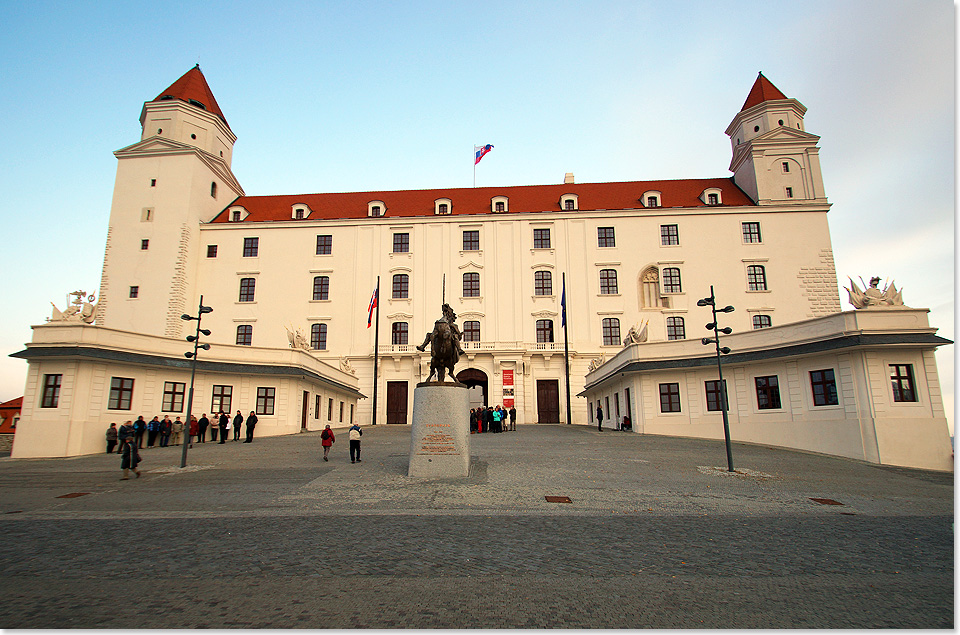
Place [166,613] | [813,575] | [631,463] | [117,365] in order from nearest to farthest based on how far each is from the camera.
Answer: [166,613], [813,575], [631,463], [117,365]

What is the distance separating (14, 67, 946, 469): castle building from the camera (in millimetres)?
48000

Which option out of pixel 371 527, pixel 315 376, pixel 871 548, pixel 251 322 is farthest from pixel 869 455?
pixel 251 322

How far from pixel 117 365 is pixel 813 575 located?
2770 cm

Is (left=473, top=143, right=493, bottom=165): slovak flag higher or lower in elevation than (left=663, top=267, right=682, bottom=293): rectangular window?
higher

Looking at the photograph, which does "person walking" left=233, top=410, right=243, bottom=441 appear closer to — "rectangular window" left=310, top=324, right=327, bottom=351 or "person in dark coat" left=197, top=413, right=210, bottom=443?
"person in dark coat" left=197, top=413, right=210, bottom=443

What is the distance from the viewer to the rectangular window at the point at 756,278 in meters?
48.9

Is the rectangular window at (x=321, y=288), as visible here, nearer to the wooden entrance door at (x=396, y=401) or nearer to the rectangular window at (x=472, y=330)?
the wooden entrance door at (x=396, y=401)

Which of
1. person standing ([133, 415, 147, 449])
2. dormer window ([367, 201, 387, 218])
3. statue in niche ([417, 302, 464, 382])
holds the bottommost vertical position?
person standing ([133, 415, 147, 449])

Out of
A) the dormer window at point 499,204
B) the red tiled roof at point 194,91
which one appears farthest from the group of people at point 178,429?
the red tiled roof at point 194,91

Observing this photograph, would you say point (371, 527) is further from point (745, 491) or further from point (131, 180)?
point (131, 180)

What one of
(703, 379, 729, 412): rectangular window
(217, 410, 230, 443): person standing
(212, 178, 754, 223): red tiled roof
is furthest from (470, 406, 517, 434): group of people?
(212, 178, 754, 223): red tiled roof

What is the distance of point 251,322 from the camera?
51.1 m

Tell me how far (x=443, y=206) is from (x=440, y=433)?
1686 inches

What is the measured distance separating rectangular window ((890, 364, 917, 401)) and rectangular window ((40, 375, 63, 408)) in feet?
112
